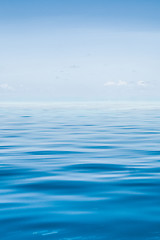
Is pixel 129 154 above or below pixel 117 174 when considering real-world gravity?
above

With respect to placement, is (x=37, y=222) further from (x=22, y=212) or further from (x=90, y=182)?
(x=90, y=182)

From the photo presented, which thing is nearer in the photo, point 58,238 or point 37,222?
point 58,238

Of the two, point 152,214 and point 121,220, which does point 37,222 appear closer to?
point 121,220

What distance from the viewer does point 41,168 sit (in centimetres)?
853

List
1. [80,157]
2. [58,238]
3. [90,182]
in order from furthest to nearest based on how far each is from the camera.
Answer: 1. [80,157]
2. [90,182]
3. [58,238]

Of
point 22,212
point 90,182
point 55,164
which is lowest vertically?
point 22,212

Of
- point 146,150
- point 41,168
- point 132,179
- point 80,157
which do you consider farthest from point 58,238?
point 146,150

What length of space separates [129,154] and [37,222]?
20.7 ft

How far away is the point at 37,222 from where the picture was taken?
4.84 metres

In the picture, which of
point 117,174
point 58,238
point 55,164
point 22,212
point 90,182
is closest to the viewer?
point 58,238

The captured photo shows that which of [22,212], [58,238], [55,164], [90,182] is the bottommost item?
[58,238]

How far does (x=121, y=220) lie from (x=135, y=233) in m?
0.46

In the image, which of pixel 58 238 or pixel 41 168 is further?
pixel 41 168

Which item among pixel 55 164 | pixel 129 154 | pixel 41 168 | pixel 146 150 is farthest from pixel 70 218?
pixel 146 150
